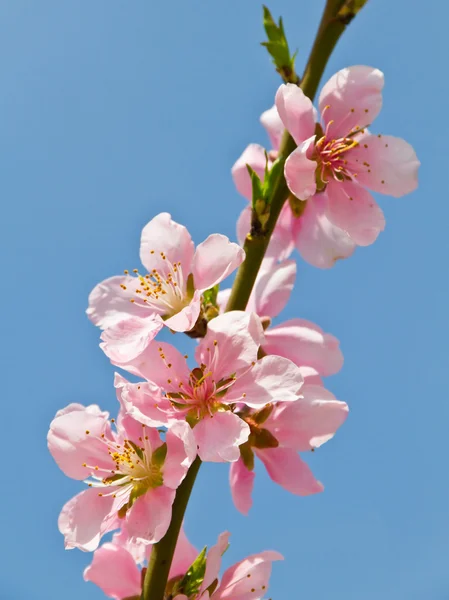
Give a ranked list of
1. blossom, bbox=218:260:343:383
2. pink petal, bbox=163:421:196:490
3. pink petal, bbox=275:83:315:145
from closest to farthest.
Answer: pink petal, bbox=163:421:196:490
pink petal, bbox=275:83:315:145
blossom, bbox=218:260:343:383

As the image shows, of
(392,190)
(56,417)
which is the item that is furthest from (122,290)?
(392,190)

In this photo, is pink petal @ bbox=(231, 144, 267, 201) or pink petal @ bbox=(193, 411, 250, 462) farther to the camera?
pink petal @ bbox=(231, 144, 267, 201)

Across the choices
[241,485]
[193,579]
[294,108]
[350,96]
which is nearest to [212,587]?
[193,579]

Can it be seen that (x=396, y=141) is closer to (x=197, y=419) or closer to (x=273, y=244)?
(x=273, y=244)

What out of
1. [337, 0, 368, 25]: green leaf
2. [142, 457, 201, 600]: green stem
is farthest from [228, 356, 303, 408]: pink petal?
[337, 0, 368, 25]: green leaf

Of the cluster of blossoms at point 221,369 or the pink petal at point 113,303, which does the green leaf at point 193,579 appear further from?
the pink petal at point 113,303

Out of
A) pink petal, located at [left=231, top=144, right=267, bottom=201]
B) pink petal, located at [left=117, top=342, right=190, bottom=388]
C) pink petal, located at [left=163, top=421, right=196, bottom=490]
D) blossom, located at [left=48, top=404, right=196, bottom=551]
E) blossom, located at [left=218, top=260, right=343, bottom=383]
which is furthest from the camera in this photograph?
pink petal, located at [left=231, top=144, right=267, bottom=201]

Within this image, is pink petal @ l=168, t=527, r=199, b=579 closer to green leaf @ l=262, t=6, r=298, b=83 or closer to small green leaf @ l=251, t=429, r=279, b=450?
small green leaf @ l=251, t=429, r=279, b=450
